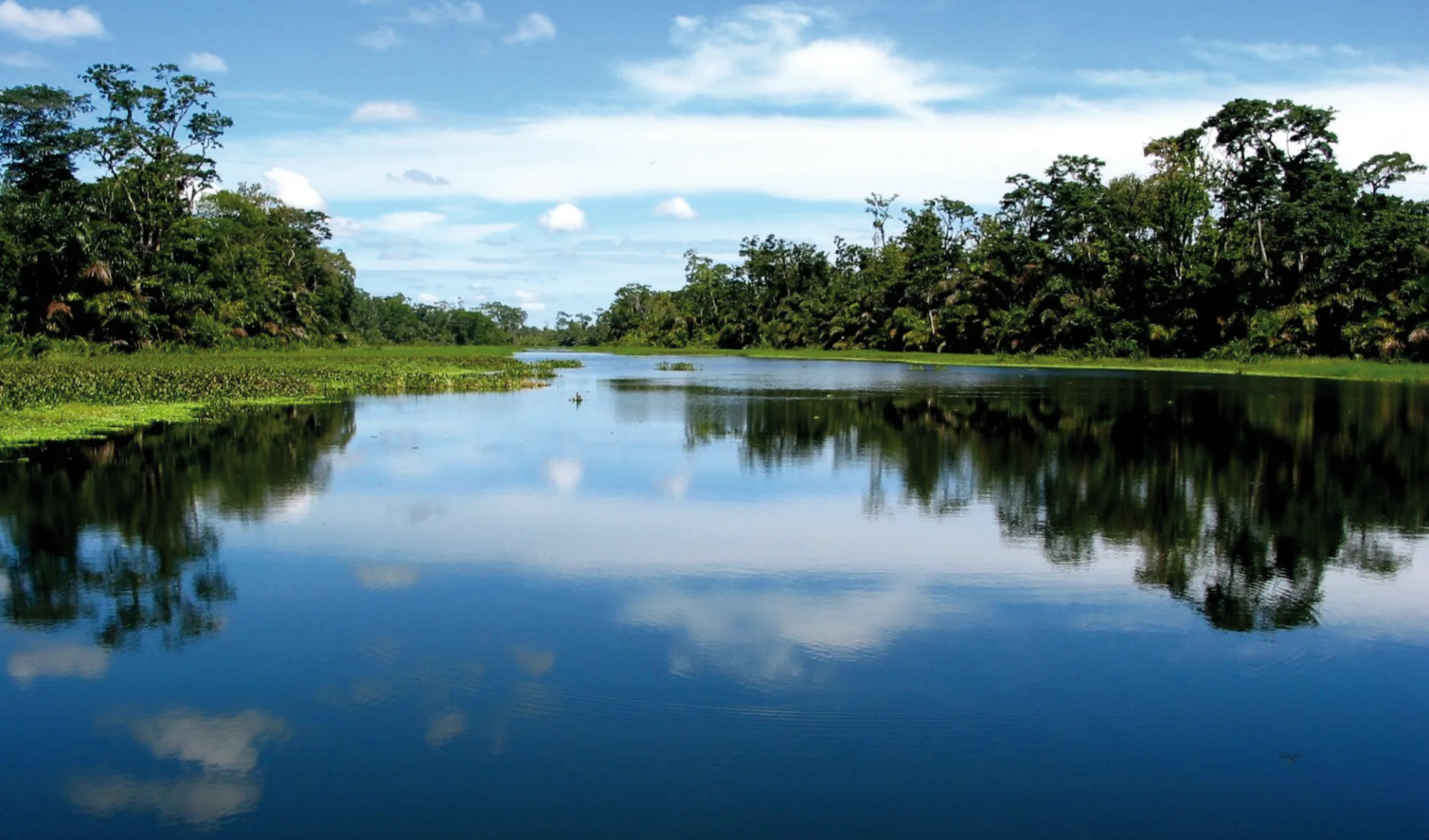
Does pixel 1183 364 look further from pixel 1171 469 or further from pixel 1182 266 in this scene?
pixel 1171 469

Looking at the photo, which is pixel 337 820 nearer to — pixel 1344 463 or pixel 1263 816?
pixel 1263 816

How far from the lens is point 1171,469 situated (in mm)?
15164

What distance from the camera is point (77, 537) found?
10148mm

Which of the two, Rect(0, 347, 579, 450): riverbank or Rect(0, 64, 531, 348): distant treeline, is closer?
Rect(0, 347, 579, 450): riverbank

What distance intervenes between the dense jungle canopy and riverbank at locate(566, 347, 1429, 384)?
5.50 feet

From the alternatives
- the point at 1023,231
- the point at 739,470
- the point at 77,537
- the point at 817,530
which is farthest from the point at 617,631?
the point at 1023,231

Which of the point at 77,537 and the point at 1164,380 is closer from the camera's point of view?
the point at 77,537

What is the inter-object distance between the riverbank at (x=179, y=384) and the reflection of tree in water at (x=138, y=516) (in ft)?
6.30

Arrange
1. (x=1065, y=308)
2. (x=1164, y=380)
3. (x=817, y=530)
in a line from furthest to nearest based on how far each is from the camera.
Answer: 1. (x=1065, y=308)
2. (x=1164, y=380)
3. (x=817, y=530)

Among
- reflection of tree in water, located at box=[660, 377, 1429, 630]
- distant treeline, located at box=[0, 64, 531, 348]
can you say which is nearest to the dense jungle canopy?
distant treeline, located at box=[0, 64, 531, 348]

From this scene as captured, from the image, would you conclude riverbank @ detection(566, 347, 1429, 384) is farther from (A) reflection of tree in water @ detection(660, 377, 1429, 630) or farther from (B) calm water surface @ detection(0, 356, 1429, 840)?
(B) calm water surface @ detection(0, 356, 1429, 840)

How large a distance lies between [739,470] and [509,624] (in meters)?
8.11

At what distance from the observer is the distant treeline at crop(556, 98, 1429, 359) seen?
46.4m

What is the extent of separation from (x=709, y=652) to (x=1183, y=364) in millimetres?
49993
